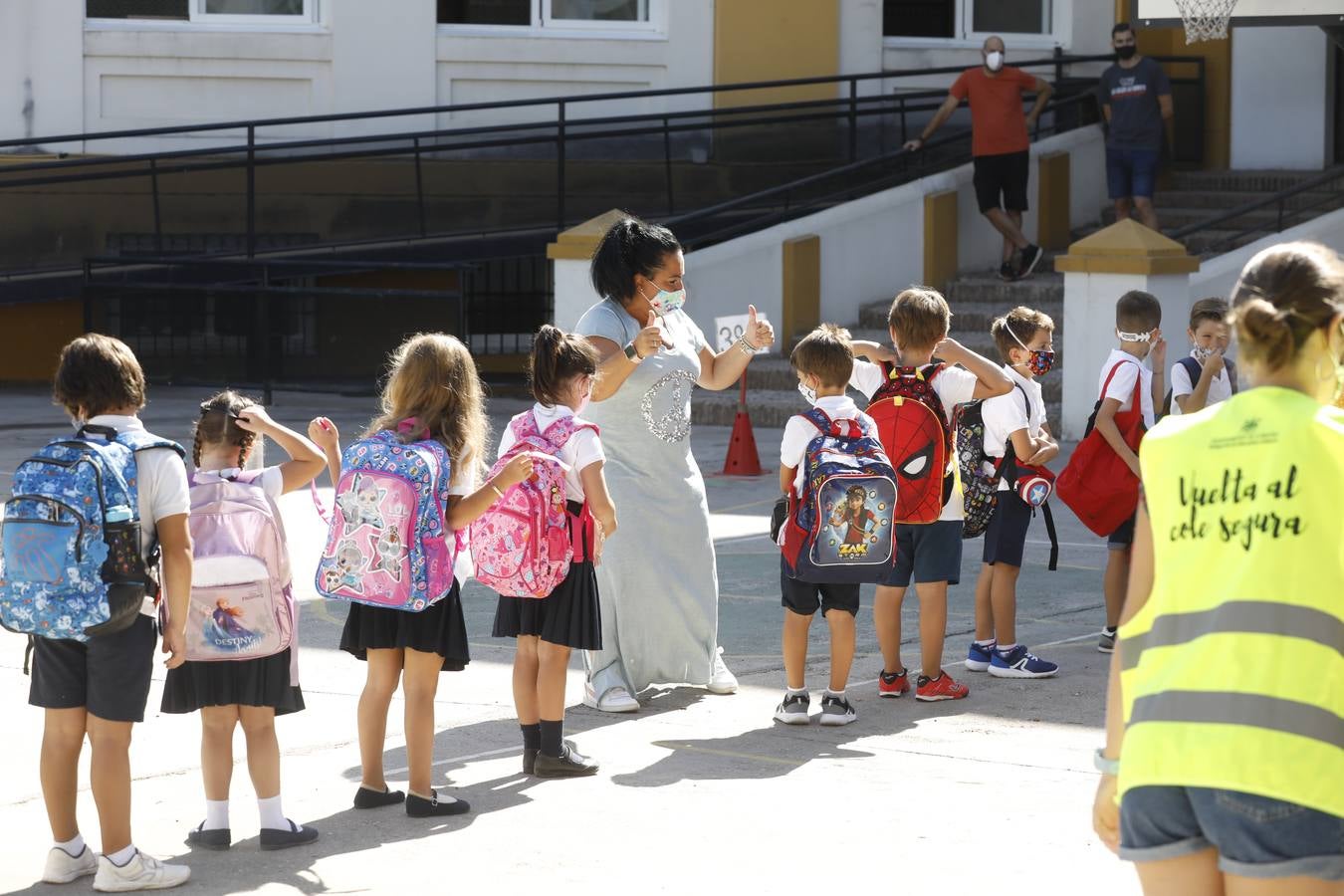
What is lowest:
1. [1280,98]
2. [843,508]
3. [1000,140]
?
[843,508]

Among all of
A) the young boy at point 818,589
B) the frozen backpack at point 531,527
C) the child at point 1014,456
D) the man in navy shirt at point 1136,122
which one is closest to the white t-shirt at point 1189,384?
the child at point 1014,456

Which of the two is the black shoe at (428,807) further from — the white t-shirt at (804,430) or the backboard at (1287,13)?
the backboard at (1287,13)

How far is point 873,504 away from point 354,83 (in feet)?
43.9

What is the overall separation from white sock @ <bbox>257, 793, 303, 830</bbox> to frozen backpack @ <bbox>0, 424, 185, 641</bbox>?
2.46 ft

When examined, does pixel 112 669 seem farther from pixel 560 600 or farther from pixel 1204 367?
pixel 1204 367

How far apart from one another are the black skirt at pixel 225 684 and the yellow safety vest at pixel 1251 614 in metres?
2.81

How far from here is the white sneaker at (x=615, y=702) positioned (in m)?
6.99

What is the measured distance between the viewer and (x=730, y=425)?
15.8 m

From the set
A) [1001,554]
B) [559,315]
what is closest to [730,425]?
[559,315]

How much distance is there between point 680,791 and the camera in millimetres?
5918

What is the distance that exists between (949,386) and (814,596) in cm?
95

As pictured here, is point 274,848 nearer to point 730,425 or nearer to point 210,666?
point 210,666

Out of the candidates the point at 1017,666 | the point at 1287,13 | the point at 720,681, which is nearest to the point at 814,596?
the point at 720,681

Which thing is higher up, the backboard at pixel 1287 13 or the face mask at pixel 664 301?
the backboard at pixel 1287 13
